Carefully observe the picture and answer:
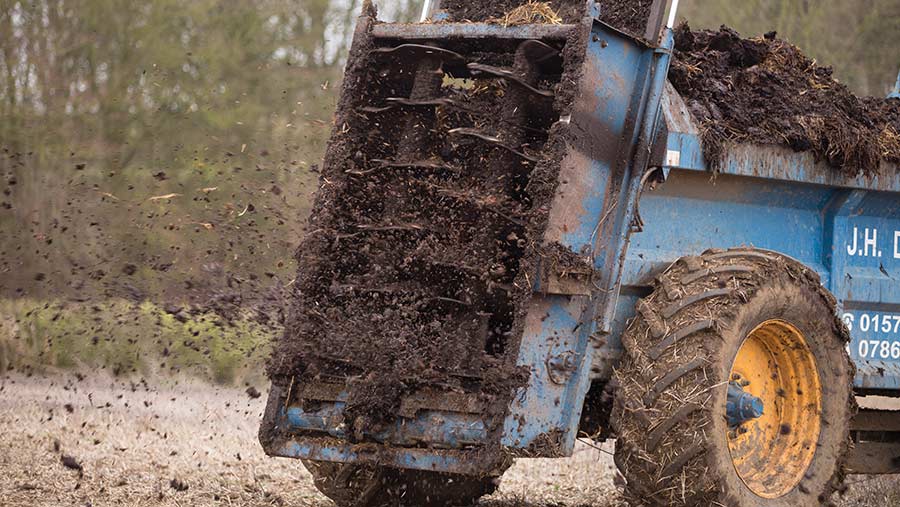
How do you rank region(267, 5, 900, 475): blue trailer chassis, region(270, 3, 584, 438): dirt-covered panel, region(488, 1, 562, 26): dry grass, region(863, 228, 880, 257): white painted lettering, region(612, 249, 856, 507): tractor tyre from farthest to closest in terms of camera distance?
region(863, 228, 880, 257): white painted lettering < region(488, 1, 562, 26): dry grass < region(270, 3, 584, 438): dirt-covered panel < region(267, 5, 900, 475): blue trailer chassis < region(612, 249, 856, 507): tractor tyre

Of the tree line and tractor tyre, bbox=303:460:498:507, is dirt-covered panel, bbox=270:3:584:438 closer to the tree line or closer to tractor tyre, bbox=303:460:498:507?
tractor tyre, bbox=303:460:498:507

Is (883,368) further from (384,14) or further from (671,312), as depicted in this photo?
(384,14)

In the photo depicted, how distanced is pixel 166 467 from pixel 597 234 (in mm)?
3150

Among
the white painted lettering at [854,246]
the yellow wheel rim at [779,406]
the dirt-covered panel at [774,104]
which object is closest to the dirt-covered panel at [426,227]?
the dirt-covered panel at [774,104]

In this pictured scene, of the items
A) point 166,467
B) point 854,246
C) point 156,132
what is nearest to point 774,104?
point 854,246

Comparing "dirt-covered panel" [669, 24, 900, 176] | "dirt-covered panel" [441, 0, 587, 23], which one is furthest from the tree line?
"dirt-covered panel" [669, 24, 900, 176]

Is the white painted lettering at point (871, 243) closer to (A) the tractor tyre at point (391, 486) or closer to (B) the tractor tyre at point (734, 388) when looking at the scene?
(B) the tractor tyre at point (734, 388)

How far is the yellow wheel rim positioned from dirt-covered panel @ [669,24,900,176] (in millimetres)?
927

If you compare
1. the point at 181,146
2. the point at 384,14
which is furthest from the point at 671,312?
the point at 384,14

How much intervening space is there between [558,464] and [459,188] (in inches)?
139

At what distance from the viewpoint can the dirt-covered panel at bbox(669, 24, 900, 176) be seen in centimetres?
535

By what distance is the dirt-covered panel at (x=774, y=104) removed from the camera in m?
5.35

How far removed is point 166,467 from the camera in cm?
663

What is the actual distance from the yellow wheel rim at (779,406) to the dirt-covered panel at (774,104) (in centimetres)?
93
